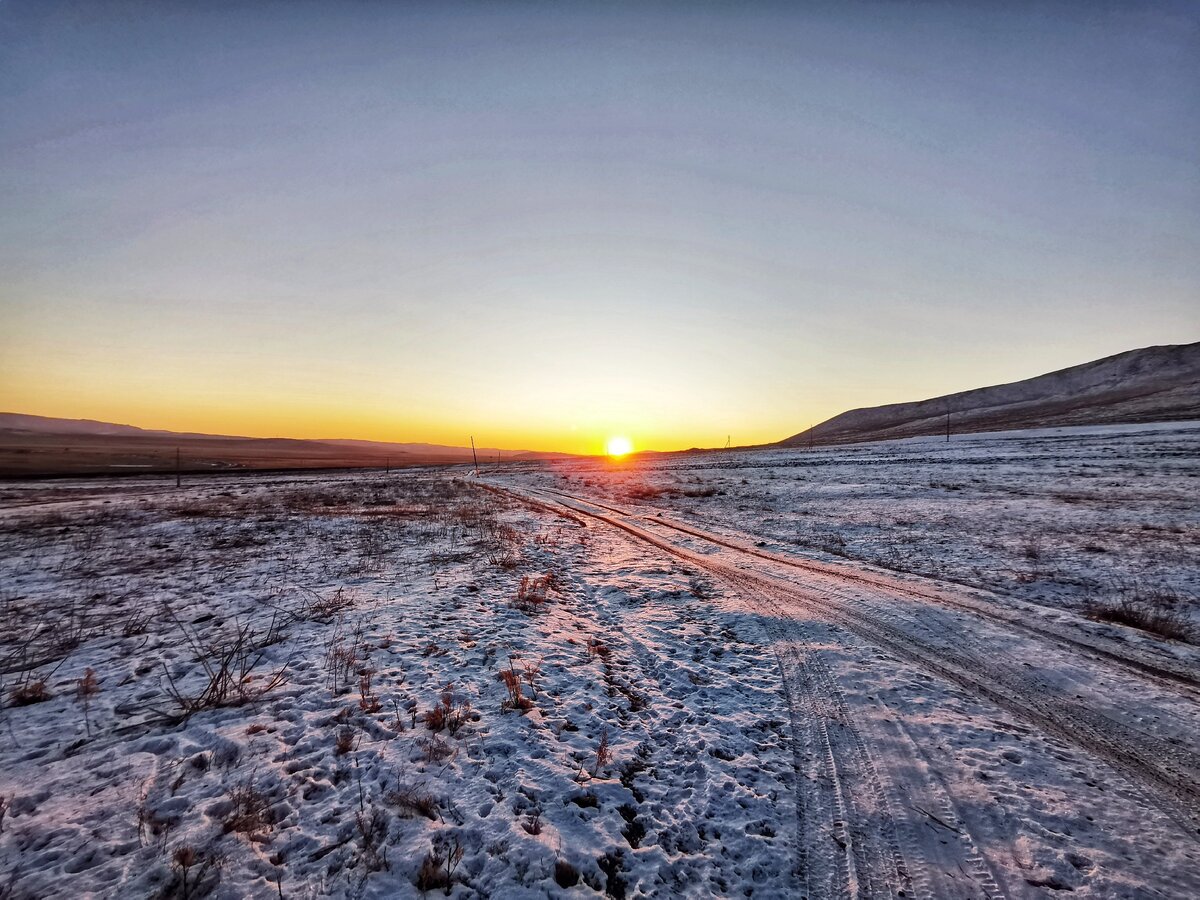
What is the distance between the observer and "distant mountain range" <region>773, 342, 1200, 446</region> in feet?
233

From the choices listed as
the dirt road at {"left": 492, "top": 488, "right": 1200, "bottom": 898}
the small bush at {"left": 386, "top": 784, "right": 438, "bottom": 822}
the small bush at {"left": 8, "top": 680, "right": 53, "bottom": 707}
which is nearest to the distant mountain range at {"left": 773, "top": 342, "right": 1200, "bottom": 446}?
the dirt road at {"left": 492, "top": 488, "right": 1200, "bottom": 898}

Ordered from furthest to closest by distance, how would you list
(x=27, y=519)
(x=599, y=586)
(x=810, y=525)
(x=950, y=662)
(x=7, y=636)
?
1. (x=27, y=519)
2. (x=810, y=525)
3. (x=599, y=586)
4. (x=7, y=636)
5. (x=950, y=662)

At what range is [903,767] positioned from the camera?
5.22 meters

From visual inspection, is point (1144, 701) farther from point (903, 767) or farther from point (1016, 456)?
point (1016, 456)

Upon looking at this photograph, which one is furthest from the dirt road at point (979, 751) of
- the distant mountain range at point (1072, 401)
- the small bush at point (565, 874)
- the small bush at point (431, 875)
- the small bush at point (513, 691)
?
the distant mountain range at point (1072, 401)

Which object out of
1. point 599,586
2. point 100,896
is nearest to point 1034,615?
point 599,586

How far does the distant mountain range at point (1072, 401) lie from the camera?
71125mm

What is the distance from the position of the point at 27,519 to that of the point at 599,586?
101 ft

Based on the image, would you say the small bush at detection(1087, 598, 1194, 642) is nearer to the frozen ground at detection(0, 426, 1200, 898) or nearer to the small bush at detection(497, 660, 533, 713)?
the frozen ground at detection(0, 426, 1200, 898)

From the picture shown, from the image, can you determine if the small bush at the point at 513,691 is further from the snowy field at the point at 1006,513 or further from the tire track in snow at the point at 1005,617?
the snowy field at the point at 1006,513

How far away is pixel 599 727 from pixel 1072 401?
148 meters

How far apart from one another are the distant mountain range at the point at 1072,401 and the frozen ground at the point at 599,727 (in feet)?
262

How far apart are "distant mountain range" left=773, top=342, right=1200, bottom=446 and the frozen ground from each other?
79.8 meters

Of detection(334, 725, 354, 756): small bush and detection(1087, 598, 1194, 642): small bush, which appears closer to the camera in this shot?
detection(334, 725, 354, 756): small bush
